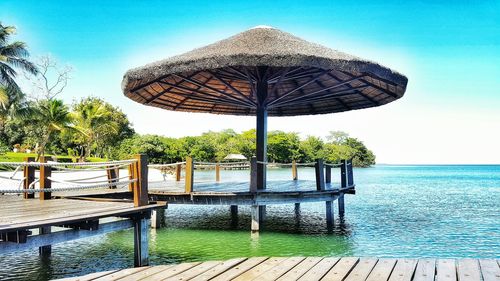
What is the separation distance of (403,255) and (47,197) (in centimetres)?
692

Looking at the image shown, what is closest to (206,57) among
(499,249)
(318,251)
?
(318,251)

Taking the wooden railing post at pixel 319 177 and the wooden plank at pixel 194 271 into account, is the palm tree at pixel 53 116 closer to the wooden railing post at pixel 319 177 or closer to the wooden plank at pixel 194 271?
the wooden railing post at pixel 319 177

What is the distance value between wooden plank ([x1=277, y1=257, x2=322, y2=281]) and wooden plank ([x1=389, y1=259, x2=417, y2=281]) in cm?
86

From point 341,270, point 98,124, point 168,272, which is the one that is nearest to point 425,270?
point 341,270

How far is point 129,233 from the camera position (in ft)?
33.3

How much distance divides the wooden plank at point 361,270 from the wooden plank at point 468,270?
0.86 meters

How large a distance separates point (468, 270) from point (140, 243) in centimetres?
437

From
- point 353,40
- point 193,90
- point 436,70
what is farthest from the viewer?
point 436,70

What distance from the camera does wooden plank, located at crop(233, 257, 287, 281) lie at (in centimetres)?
426

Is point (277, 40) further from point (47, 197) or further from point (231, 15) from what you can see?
point (231, 15)

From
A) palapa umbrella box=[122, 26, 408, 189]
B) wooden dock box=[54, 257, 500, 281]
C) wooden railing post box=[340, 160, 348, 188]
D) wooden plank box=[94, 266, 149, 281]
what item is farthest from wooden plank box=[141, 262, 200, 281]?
wooden railing post box=[340, 160, 348, 188]

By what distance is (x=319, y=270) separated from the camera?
450cm

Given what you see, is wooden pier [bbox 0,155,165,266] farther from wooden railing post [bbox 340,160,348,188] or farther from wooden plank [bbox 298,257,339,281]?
wooden railing post [bbox 340,160,348,188]

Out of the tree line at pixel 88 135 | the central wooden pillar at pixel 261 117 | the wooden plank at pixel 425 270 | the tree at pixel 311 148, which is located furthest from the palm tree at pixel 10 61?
the tree at pixel 311 148
